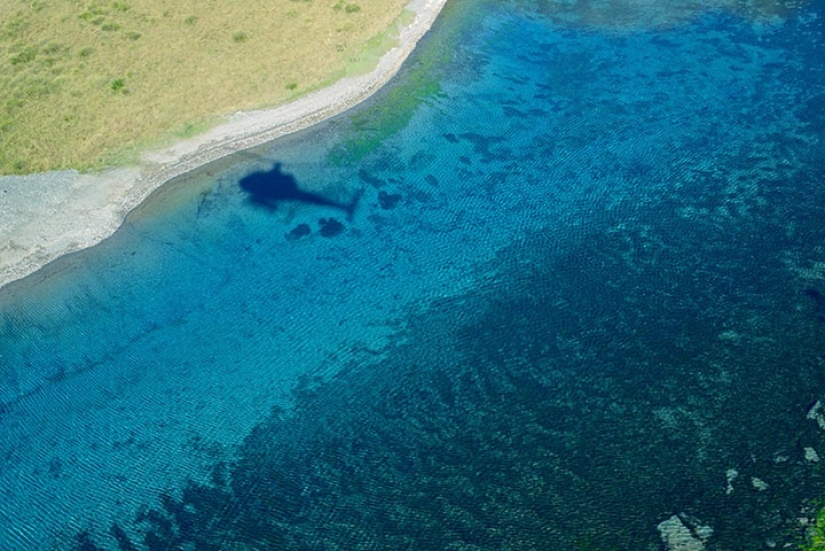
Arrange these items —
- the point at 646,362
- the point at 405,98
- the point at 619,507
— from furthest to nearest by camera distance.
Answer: the point at 405,98 < the point at 646,362 < the point at 619,507

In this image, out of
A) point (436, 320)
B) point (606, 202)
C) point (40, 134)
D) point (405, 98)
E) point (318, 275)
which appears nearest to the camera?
point (436, 320)

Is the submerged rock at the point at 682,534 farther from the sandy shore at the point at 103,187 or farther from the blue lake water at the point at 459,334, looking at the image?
the sandy shore at the point at 103,187

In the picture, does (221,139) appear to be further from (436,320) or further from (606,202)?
(606,202)

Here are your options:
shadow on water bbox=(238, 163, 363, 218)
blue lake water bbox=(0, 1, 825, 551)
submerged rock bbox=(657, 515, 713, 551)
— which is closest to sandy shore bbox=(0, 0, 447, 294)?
blue lake water bbox=(0, 1, 825, 551)

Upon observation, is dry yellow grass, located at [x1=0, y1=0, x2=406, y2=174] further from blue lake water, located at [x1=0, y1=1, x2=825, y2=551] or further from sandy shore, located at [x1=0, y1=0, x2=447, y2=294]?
blue lake water, located at [x1=0, y1=1, x2=825, y2=551]

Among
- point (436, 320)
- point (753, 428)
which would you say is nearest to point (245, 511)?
point (436, 320)

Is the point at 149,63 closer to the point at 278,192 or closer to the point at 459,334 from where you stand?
the point at 278,192

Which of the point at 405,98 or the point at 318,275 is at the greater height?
the point at 405,98
